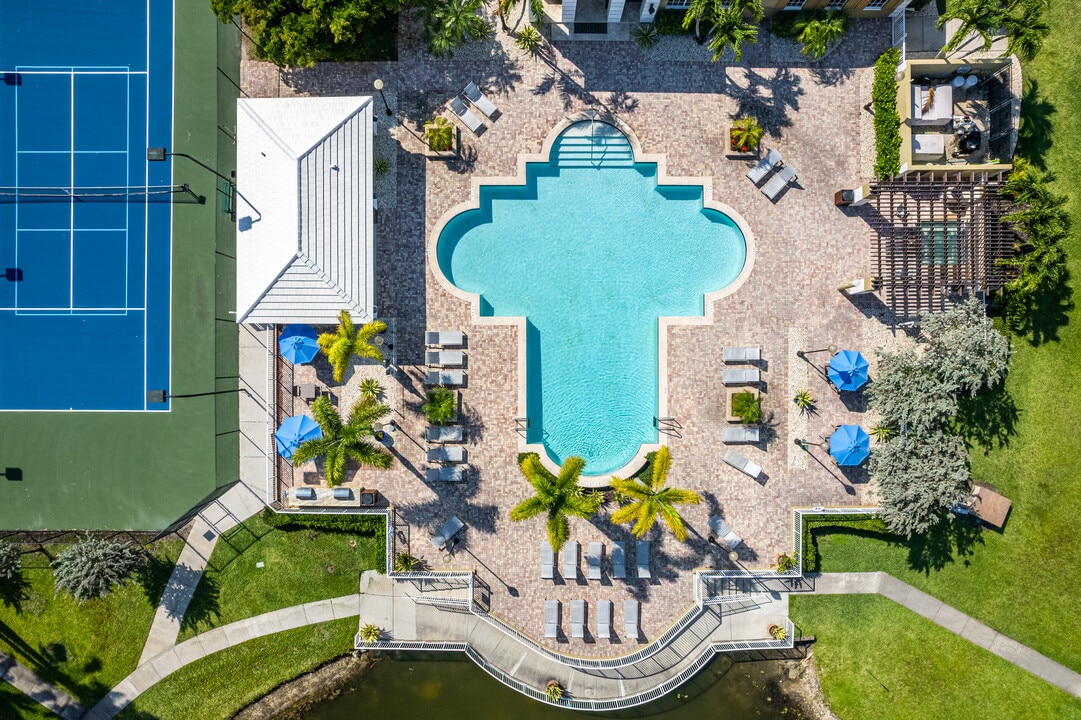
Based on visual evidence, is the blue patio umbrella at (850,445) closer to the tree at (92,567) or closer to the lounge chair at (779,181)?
the lounge chair at (779,181)

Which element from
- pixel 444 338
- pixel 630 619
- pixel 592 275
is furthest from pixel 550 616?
pixel 592 275

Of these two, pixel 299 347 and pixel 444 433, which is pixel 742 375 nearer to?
pixel 444 433

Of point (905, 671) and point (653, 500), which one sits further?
point (905, 671)

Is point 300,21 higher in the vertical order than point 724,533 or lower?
higher

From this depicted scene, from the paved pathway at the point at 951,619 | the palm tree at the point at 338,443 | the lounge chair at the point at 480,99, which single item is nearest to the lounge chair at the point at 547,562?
the palm tree at the point at 338,443

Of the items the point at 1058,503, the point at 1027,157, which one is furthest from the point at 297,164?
the point at 1058,503

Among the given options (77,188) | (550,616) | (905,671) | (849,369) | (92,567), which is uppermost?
(77,188)

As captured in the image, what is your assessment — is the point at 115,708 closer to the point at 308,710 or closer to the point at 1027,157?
the point at 308,710
